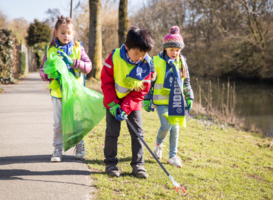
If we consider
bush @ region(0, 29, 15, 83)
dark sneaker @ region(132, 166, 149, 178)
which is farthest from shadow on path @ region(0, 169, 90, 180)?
bush @ region(0, 29, 15, 83)

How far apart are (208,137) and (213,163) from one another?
1.70 metres

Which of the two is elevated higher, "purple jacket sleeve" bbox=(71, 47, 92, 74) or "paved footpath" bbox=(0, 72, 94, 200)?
"purple jacket sleeve" bbox=(71, 47, 92, 74)

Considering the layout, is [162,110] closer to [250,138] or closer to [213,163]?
[213,163]

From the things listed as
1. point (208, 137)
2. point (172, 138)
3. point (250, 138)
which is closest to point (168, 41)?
point (172, 138)

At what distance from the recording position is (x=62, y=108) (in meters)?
3.29

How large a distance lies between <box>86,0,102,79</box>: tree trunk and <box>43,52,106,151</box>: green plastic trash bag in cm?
1118

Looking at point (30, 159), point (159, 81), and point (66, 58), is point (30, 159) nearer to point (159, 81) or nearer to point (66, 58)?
point (66, 58)

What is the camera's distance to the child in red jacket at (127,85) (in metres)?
2.74

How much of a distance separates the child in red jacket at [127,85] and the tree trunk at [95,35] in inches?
462

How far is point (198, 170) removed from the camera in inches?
140

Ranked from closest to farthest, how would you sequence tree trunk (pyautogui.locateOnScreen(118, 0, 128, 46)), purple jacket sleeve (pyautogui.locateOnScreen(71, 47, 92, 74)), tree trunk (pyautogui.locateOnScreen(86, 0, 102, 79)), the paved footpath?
the paved footpath < purple jacket sleeve (pyautogui.locateOnScreen(71, 47, 92, 74)) < tree trunk (pyautogui.locateOnScreen(118, 0, 128, 46)) < tree trunk (pyautogui.locateOnScreen(86, 0, 102, 79))

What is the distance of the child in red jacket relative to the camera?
2.74 meters

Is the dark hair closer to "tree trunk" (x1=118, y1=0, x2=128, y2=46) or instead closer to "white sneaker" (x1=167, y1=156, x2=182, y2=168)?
"white sneaker" (x1=167, y1=156, x2=182, y2=168)

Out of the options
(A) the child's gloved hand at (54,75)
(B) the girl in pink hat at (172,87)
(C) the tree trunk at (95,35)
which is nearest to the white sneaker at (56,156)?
(A) the child's gloved hand at (54,75)
